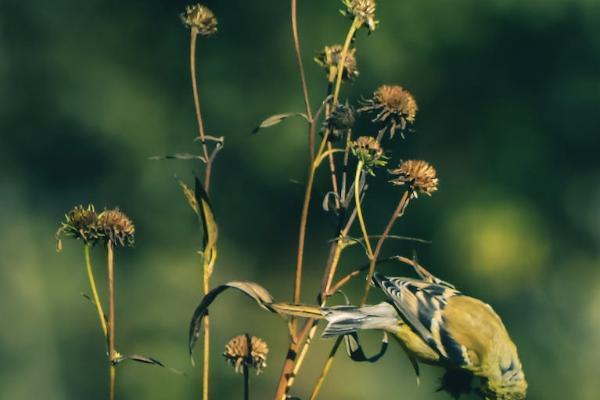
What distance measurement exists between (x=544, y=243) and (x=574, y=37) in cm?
70

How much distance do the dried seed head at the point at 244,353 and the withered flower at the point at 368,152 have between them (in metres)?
0.21

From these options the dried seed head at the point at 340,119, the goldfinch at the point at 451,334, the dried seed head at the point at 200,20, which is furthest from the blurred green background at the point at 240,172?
the dried seed head at the point at 340,119

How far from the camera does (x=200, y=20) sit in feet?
3.52

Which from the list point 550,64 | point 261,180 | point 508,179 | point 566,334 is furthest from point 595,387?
point 261,180

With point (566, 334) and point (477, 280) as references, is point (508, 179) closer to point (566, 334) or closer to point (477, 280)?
point (477, 280)

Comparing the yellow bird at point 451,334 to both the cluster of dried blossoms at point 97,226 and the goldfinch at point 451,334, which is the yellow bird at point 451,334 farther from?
the cluster of dried blossoms at point 97,226

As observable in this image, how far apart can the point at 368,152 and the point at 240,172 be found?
2.05 metres

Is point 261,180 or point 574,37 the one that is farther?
point 574,37

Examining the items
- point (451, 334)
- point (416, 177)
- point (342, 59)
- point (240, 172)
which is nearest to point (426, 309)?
point (451, 334)

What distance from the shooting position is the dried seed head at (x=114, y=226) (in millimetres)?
972

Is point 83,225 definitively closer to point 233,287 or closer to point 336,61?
point 233,287

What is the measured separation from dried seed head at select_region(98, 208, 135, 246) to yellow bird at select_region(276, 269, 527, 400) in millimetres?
290

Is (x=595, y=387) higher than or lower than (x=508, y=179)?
lower

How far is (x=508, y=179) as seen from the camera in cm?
305
